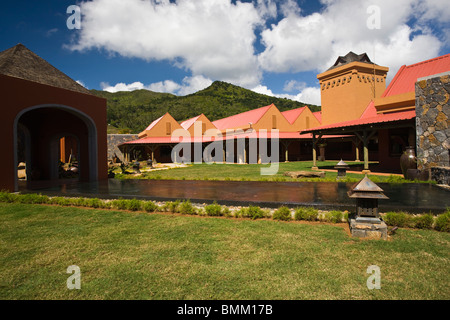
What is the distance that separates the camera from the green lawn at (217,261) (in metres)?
2.59

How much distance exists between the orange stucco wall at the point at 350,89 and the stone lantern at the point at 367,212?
63.1 ft

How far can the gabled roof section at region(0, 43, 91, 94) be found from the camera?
369 inches

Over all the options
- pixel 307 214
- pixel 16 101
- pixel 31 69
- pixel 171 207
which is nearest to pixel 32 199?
pixel 16 101

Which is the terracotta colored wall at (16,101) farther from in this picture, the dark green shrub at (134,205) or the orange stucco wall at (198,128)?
the orange stucco wall at (198,128)

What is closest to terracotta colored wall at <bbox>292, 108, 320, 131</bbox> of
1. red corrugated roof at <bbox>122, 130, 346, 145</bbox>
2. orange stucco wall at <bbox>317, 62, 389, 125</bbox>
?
red corrugated roof at <bbox>122, 130, 346, 145</bbox>

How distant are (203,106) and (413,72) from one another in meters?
53.0

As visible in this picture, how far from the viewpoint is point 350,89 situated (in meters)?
20.9

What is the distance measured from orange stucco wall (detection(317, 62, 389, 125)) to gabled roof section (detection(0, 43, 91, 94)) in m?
19.2

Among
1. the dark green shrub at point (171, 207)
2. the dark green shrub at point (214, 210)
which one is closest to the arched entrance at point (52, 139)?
the dark green shrub at point (171, 207)

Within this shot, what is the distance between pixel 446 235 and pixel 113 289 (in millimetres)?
4955

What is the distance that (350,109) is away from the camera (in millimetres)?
21078
